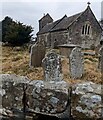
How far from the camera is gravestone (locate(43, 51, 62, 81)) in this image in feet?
31.9

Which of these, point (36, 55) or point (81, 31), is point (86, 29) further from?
point (36, 55)

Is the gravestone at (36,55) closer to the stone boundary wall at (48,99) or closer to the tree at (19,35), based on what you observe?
the stone boundary wall at (48,99)

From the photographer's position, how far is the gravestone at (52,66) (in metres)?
9.71

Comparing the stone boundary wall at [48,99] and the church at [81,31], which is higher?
the church at [81,31]

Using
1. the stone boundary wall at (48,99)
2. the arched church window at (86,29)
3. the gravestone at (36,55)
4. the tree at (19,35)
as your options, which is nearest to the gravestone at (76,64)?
the gravestone at (36,55)

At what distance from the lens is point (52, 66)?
9867mm

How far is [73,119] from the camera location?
2467 mm

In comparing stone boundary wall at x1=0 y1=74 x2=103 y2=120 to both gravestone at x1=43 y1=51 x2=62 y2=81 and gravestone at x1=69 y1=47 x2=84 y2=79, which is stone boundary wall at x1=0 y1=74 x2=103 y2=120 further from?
gravestone at x1=69 y1=47 x2=84 y2=79

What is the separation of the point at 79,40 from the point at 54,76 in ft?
90.1

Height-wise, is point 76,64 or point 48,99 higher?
point 76,64

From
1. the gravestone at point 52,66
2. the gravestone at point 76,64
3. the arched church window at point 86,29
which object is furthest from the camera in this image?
the arched church window at point 86,29

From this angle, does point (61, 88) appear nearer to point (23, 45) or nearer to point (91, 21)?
point (23, 45)

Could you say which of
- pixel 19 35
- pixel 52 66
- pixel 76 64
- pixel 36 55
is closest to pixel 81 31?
pixel 19 35

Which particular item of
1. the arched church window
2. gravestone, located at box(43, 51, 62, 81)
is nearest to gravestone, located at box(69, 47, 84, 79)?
gravestone, located at box(43, 51, 62, 81)
